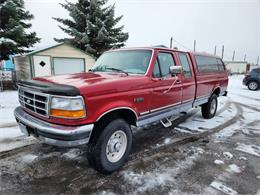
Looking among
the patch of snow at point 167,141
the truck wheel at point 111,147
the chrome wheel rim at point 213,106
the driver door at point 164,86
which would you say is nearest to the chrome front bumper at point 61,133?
the truck wheel at point 111,147

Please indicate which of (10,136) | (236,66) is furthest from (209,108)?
(236,66)

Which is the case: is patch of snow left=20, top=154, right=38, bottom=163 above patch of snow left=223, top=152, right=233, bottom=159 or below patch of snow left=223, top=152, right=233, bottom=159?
above

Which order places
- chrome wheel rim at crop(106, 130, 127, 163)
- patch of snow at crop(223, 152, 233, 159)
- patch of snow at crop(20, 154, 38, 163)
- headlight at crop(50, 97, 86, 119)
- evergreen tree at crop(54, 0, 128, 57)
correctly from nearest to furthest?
headlight at crop(50, 97, 86, 119) < chrome wheel rim at crop(106, 130, 127, 163) < patch of snow at crop(20, 154, 38, 163) < patch of snow at crop(223, 152, 233, 159) < evergreen tree at crop(54, 0, 128, 57)

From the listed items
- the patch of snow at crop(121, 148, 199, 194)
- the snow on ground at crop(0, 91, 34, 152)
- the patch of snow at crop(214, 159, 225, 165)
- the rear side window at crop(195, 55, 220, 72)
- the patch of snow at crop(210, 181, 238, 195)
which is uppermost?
the rear side window at crop(195, 55, 220, 72)

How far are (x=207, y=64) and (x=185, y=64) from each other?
155cm

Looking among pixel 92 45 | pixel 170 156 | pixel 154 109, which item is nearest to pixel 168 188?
pixel 170 156

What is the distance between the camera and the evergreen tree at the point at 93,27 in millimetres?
18188

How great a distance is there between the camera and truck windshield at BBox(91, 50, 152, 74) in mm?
3637

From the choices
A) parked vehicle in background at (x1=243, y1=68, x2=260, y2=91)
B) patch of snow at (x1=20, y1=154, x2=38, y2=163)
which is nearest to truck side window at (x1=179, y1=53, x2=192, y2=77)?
patch of snow at (x1=20, y1=154, x2=38, y2=163)

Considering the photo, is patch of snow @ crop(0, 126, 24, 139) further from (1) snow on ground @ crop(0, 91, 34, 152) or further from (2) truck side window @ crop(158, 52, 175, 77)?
(2) truck side window @ crop(158, 52, 175, 77)

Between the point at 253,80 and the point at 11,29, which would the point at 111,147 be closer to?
the point at 11,29

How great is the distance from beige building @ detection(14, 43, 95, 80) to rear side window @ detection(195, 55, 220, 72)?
10264mm

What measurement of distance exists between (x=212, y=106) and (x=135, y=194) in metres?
4.85

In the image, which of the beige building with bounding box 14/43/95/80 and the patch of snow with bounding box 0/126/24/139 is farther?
the beige building with bounding box 14/43/95/80
